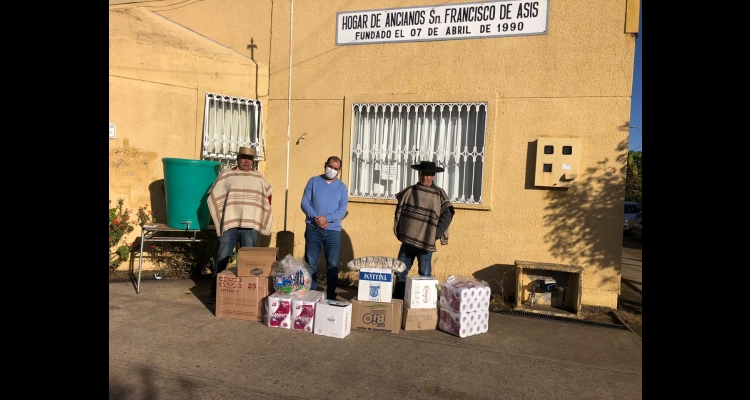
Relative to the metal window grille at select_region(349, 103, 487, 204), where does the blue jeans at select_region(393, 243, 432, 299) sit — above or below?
below

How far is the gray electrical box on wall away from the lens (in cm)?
591

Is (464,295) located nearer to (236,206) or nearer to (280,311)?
(280,311)

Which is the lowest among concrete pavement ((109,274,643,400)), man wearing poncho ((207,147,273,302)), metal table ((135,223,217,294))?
concrete pavement ((109,274,643,400))

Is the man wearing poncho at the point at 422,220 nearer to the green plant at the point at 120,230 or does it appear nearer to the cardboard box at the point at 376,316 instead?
the cardboard box at the point at 376,316

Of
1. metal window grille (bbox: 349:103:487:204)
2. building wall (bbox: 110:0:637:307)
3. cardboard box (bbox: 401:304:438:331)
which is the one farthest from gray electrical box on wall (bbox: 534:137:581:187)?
cardboard box (bbox: 401:304:438:331)

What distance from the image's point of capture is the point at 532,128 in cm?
615

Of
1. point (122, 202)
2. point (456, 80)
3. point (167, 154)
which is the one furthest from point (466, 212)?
point (122, 202)

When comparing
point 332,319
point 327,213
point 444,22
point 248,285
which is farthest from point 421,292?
point 444,22

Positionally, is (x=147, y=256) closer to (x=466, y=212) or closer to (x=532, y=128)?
(x=466, y=212)

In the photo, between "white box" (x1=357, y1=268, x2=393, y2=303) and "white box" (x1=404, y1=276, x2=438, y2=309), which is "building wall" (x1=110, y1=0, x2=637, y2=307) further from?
"white box" (x1=357, y1=268, x2=393, y2=303)

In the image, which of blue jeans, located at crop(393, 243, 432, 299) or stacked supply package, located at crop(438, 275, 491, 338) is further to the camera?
blue jeans, located at crop(393, 243, 432, 299)

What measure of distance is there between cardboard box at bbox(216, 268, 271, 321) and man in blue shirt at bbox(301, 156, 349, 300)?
0.68 meters

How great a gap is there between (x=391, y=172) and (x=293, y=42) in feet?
8.07

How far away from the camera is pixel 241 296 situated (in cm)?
496
